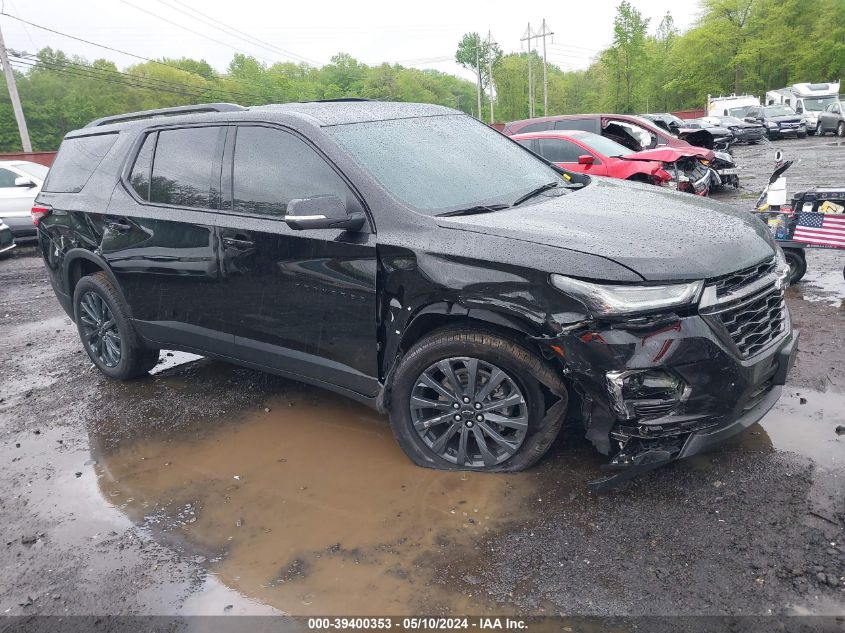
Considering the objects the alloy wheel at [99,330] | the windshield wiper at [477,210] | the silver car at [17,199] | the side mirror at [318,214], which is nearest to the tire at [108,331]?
the alloy wheel at [99,330]

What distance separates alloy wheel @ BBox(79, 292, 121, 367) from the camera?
16.9 ft

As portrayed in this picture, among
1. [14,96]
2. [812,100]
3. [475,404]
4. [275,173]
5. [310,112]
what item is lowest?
[475,404]

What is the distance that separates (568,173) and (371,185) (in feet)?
5.50

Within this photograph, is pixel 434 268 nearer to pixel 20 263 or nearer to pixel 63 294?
pixel 63 294

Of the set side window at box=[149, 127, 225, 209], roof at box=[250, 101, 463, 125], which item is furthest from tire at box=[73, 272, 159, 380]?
roof at box=[250, 101, 463, 125]

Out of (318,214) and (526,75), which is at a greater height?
(526,75)

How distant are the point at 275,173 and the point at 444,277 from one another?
1.31 m

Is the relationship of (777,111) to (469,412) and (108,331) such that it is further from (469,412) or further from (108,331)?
(469,412)

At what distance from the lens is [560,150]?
1093 cm

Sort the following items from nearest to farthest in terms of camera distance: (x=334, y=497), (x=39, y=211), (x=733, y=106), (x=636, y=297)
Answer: (x=636, y=297) → (x=334, y=497) → (x=39, y=211) → (x=733, y=106)

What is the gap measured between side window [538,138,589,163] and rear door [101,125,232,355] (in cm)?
754

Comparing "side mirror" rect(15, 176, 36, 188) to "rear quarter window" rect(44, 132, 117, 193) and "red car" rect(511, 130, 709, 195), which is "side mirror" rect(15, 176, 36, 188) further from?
"red car" rect(511, 130, 709, 195)

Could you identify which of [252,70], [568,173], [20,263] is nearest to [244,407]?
[568,173]

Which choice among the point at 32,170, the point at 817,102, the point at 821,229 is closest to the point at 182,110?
the point at 821,229
